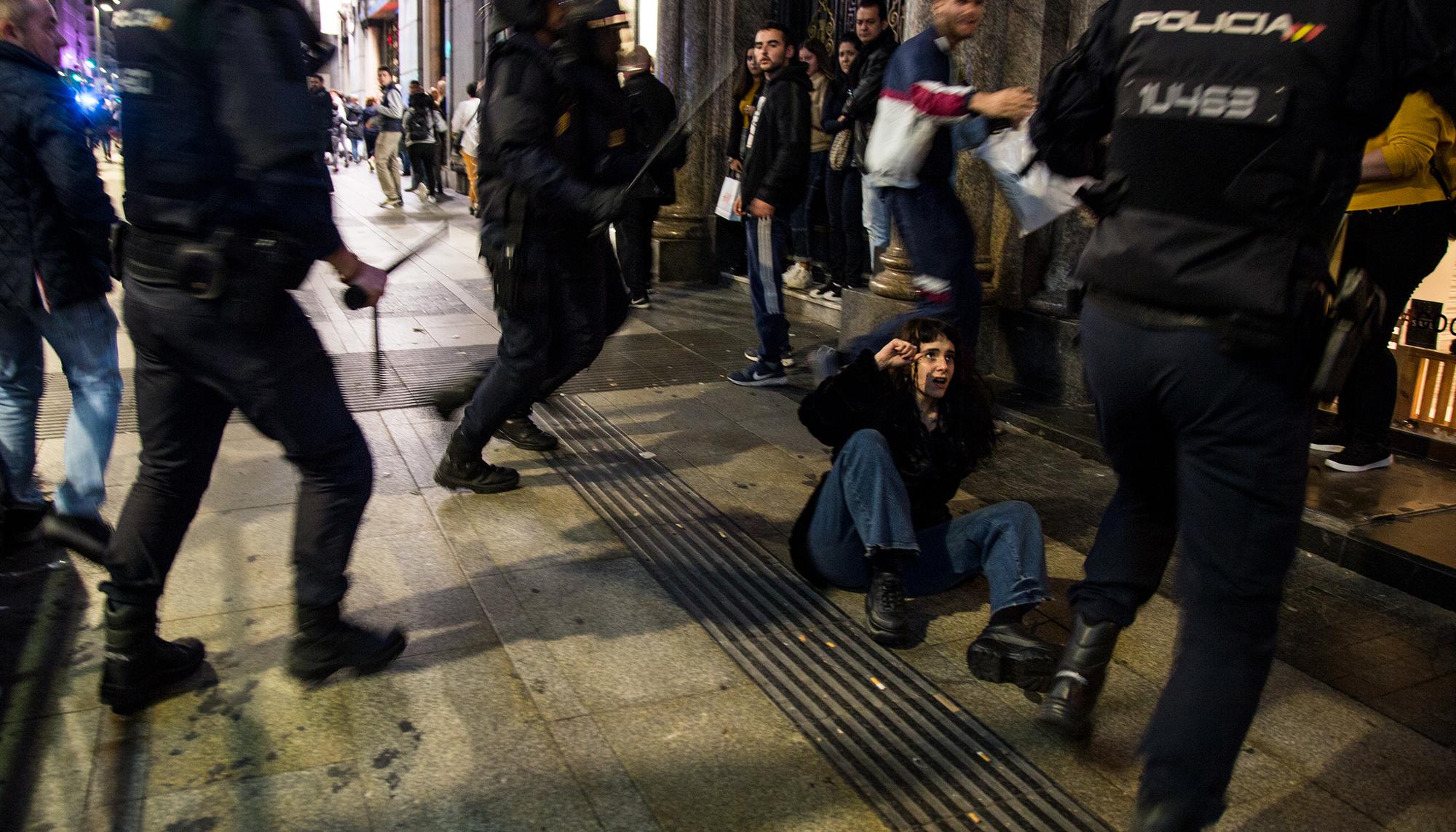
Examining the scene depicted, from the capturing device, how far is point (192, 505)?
301 centimetres

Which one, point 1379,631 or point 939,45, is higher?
point 939,45

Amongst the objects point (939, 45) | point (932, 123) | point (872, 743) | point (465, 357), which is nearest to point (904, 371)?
point (872, 743)

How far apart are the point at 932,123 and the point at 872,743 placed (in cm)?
261

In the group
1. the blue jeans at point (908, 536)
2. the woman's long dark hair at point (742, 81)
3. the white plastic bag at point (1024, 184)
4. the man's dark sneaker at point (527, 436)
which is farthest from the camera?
the woman's long dark hair at point (742, 81)

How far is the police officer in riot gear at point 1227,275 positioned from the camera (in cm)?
200

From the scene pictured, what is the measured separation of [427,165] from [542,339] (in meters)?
17.1

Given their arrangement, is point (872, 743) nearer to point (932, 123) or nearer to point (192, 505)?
point (192, 505)

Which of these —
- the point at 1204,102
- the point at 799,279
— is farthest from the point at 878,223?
the point at 1204,102

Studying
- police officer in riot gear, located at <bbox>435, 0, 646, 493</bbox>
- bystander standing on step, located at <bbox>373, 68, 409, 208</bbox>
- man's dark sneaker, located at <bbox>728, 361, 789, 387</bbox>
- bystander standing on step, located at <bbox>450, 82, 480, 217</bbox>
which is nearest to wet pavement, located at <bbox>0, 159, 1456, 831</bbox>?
police officer in riot gear, located at <bbox>435, 0, 646, 493</bbox>

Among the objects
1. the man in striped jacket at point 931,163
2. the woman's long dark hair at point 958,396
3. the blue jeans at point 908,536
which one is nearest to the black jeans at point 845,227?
the man in striped jacket at point 931,163

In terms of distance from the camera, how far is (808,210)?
9289 mm

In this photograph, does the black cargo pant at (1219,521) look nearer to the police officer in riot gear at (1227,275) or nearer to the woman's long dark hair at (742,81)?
the police officer in riot gear at (1227,275)

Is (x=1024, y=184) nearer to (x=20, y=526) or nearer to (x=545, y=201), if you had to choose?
(x=545, y=201)

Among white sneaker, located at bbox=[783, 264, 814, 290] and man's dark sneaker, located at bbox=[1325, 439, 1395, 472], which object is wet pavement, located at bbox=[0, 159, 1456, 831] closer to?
man's dark sneaker, located at bbox=[1325, 439, 1395, 472]
